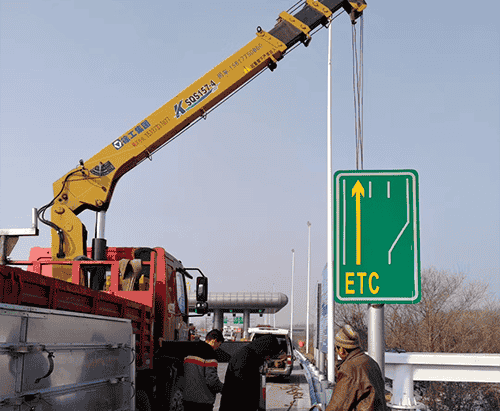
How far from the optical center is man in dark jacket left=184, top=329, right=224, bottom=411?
697cm

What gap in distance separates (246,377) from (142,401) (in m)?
3.24

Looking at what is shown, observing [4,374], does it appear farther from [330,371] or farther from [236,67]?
[236,67]

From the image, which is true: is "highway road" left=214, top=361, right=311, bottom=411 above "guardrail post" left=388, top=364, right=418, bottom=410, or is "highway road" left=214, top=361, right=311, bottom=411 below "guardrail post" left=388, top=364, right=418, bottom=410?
below

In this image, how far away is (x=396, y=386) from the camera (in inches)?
243

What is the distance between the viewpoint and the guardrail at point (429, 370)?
241 inches

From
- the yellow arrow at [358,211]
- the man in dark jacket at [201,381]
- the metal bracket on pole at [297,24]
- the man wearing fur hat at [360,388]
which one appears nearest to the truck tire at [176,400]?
the man in dark jacket at [201,381]

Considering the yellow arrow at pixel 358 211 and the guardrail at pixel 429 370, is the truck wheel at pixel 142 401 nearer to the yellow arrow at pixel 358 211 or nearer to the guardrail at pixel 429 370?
the guardrail at pixel 429 370

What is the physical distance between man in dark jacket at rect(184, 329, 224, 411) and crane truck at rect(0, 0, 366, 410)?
837 mm

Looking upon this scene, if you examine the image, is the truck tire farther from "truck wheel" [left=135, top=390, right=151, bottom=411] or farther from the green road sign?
the green road sign

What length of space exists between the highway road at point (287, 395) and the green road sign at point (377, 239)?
1191 centimetres

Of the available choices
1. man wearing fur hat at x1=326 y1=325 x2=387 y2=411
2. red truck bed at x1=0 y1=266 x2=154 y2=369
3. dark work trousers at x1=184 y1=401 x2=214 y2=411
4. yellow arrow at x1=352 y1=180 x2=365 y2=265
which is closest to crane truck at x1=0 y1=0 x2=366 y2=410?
red truck bed at x1=0 y1=266 x2=154 y2=369

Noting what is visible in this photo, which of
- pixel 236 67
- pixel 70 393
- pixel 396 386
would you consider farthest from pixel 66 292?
pixel 236 67

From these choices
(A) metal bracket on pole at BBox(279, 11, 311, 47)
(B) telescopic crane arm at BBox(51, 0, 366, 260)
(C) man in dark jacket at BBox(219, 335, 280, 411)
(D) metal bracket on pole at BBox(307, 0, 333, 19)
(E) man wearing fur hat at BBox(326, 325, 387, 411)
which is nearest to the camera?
(E) man wearing fur hat at BBox(326, 325, 387, 411)

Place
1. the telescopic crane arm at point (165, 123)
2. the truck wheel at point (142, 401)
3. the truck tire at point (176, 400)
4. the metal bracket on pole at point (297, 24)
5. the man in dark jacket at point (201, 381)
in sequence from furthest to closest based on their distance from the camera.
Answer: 1. the metal bracket on pole at point (297, 24)
2. the telescopic crane arm at point (165, 123)
3. the truck tire at point (176, 400)
4. the truck wheel at point (142, 401)
5. the man in dark jacket at point (201, 381)
